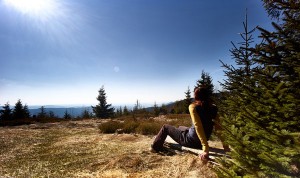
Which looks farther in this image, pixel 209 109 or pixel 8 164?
pixel 8 164

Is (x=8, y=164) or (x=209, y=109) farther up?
(x=209, y=109)

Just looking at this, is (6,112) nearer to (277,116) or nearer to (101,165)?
(101,165)

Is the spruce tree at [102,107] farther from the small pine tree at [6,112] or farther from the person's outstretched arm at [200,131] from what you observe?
the person's outstretched arm at [200,131]

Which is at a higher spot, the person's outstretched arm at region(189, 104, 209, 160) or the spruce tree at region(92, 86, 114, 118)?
the spruce tree at region(92, 86, 114, 118)

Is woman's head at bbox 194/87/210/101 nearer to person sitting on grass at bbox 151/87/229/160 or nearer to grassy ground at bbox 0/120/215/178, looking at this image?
person sitting on grass at bbox 151/87/229/160

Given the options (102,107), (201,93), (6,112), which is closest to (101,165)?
(201,93)

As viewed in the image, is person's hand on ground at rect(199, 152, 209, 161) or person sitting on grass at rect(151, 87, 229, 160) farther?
person sitting on grass at rect(151, 87, 229, 160)

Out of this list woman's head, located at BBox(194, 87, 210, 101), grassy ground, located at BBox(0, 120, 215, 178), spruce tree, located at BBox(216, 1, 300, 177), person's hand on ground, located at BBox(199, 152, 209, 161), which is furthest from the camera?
woman's head, located at BBox(194, 87, 210, 101)

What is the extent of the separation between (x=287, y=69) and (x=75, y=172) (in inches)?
174

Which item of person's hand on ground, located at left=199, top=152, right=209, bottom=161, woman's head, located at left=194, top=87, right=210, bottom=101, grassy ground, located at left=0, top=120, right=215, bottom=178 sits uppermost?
woman's head, located at left=194, top=87, right=210, bottom=101

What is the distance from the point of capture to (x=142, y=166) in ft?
16.1

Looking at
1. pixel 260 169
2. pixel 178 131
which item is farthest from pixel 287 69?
pixel 178 131

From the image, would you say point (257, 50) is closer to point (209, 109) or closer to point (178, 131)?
point (209, 109)

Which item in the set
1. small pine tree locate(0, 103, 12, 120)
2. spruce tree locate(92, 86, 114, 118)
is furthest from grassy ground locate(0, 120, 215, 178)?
spruce tree locate(92, 86, 114, 118)
